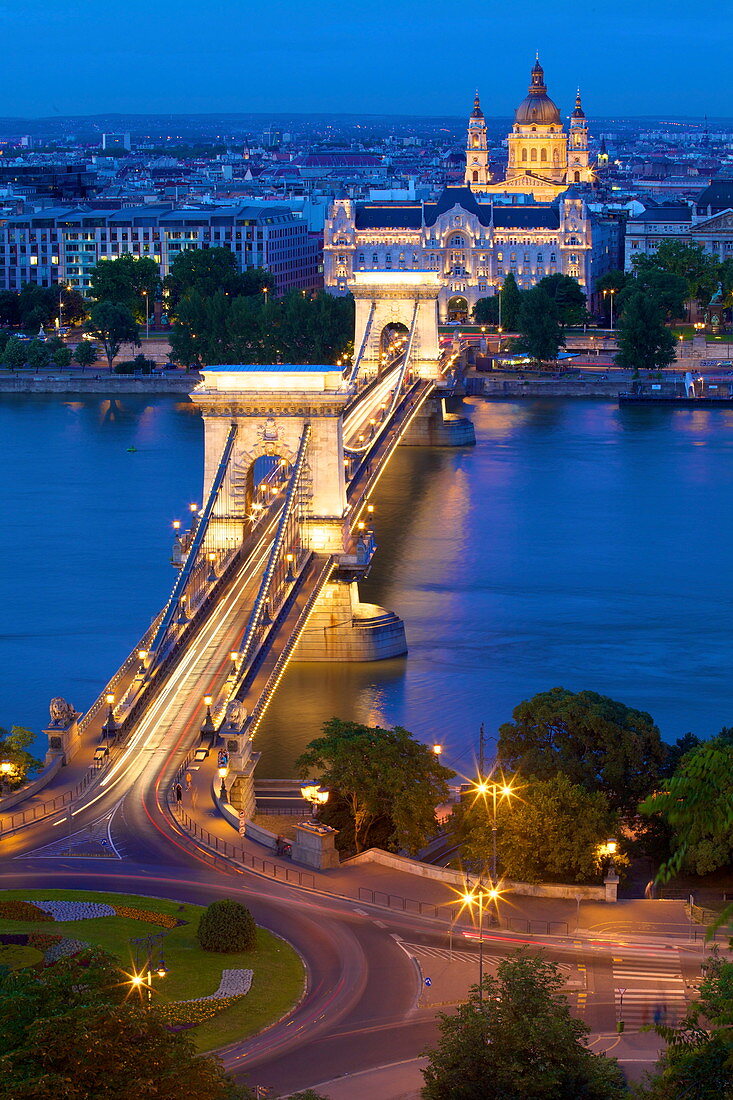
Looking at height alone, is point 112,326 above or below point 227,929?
above

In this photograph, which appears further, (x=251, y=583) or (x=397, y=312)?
(x=397, y=312)

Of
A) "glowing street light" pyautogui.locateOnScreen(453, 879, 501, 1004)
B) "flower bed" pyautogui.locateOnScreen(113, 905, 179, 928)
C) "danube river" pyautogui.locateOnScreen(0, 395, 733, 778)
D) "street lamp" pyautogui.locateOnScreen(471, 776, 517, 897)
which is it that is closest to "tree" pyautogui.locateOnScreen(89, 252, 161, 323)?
"danube river" pyautogui.locateOnScreen(0, 395, 733, 778)

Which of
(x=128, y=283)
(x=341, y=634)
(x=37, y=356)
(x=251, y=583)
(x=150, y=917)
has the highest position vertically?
(x=128, y=283)

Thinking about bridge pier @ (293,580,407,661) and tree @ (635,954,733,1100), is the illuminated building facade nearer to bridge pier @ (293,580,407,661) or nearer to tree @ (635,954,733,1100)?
bridge pier @ (293,580,407,661)

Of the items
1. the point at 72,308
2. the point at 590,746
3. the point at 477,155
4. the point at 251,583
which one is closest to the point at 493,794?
the point at 590,746

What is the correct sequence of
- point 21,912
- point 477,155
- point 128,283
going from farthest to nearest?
point 477,155 → point 128,283 → point 21,912

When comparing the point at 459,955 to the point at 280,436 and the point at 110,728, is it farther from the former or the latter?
the point at 280,436

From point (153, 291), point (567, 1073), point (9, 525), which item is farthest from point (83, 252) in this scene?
point (567, 1073)
